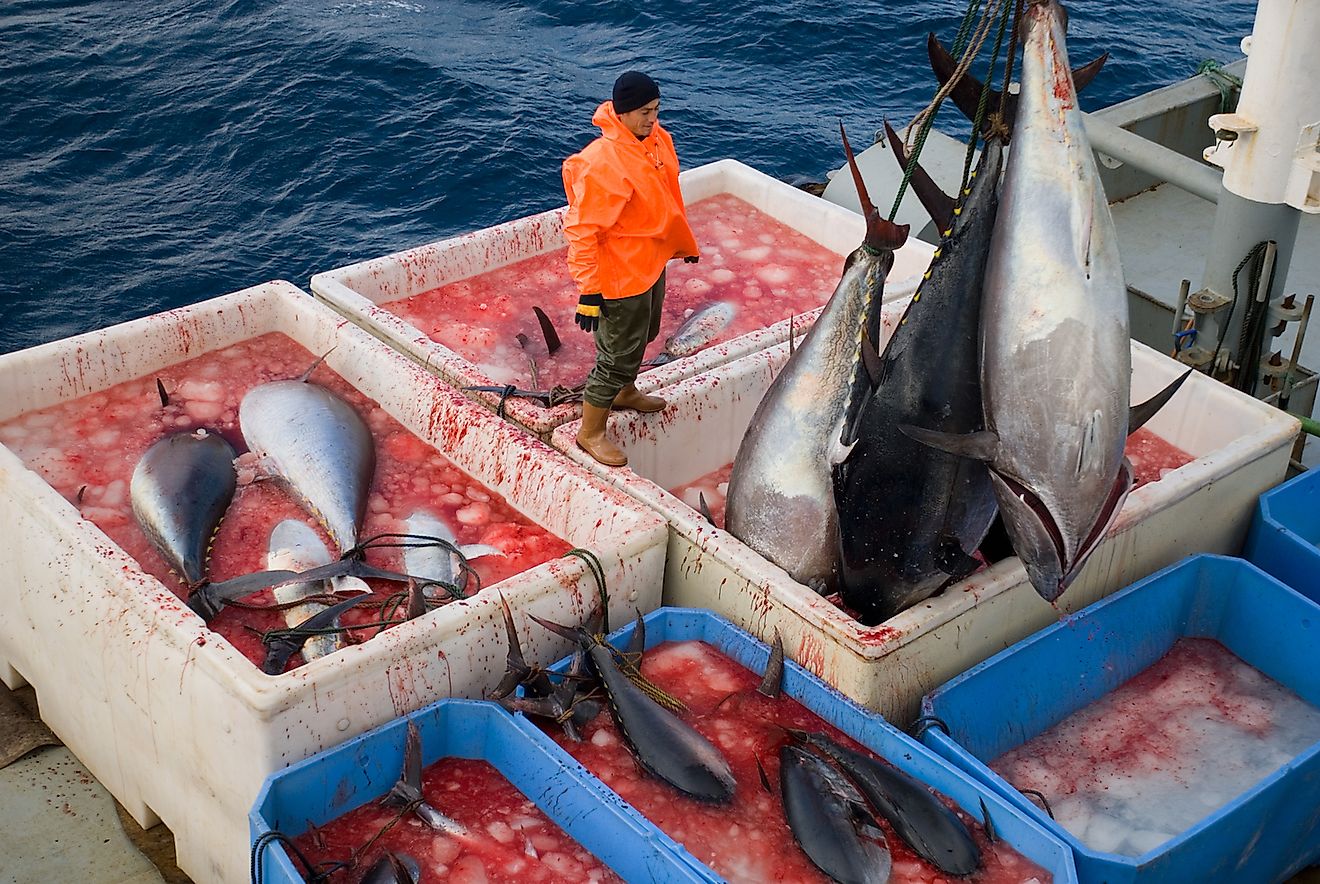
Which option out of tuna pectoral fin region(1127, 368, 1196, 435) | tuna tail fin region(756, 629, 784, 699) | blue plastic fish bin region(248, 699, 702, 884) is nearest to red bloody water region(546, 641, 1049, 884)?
tuna tail fin region(756, 629, 784, 699)

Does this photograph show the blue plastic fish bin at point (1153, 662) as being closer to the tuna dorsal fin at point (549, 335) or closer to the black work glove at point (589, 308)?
the black work glove at point (589, 308)

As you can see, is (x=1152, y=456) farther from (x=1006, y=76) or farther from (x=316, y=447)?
(x=316, y=447)

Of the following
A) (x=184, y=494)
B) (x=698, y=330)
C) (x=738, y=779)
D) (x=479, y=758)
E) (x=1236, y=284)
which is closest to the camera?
(x=738, y=779)

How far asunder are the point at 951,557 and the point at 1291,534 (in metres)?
2.05

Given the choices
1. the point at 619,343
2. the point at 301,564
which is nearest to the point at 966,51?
the point at 619,343

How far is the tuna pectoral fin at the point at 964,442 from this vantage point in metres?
4.30

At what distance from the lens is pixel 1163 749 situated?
5.07 metres

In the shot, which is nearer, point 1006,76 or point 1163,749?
point 1006,76

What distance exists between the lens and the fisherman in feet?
17.2

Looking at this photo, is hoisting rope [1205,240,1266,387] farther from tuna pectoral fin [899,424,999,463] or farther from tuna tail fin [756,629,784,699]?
tuna tail fin [756,629,784,699]

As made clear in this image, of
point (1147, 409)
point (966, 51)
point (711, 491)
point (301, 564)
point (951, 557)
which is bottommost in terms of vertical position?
point (711, 491)

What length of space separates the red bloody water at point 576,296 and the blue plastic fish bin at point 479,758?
238 centimetres

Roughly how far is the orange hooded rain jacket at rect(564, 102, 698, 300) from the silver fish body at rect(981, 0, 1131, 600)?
1630mm

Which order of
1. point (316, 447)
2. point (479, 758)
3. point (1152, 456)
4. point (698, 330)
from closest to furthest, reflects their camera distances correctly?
point (479, 758) → point (316, 447) → point (1152, 456) → point (698, 330)
